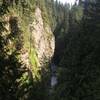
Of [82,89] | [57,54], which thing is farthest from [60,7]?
[82,89]

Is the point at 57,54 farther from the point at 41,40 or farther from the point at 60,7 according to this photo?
the point at 60,7

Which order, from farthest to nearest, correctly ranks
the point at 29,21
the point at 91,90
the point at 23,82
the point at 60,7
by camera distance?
1. the point at 60,7
2. the point at 29,21
3. the point at 91,90
4. the point at 23,82

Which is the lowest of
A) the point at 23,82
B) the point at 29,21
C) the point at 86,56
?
the point at 29,21

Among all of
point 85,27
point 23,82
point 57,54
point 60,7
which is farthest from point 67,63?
point 60,7

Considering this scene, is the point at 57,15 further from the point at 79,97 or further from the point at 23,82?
the point at 23,82

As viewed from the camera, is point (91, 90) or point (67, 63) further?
point (67, 63)

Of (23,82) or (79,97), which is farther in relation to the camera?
(79,97)

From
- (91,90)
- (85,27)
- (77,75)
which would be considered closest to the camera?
(91,90)

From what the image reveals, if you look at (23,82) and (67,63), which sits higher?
(23,82)

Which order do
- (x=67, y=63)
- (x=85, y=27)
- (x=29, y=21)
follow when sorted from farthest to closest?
(x=29, y=21)
(x=85, y=27)
(x=67, y=63)
